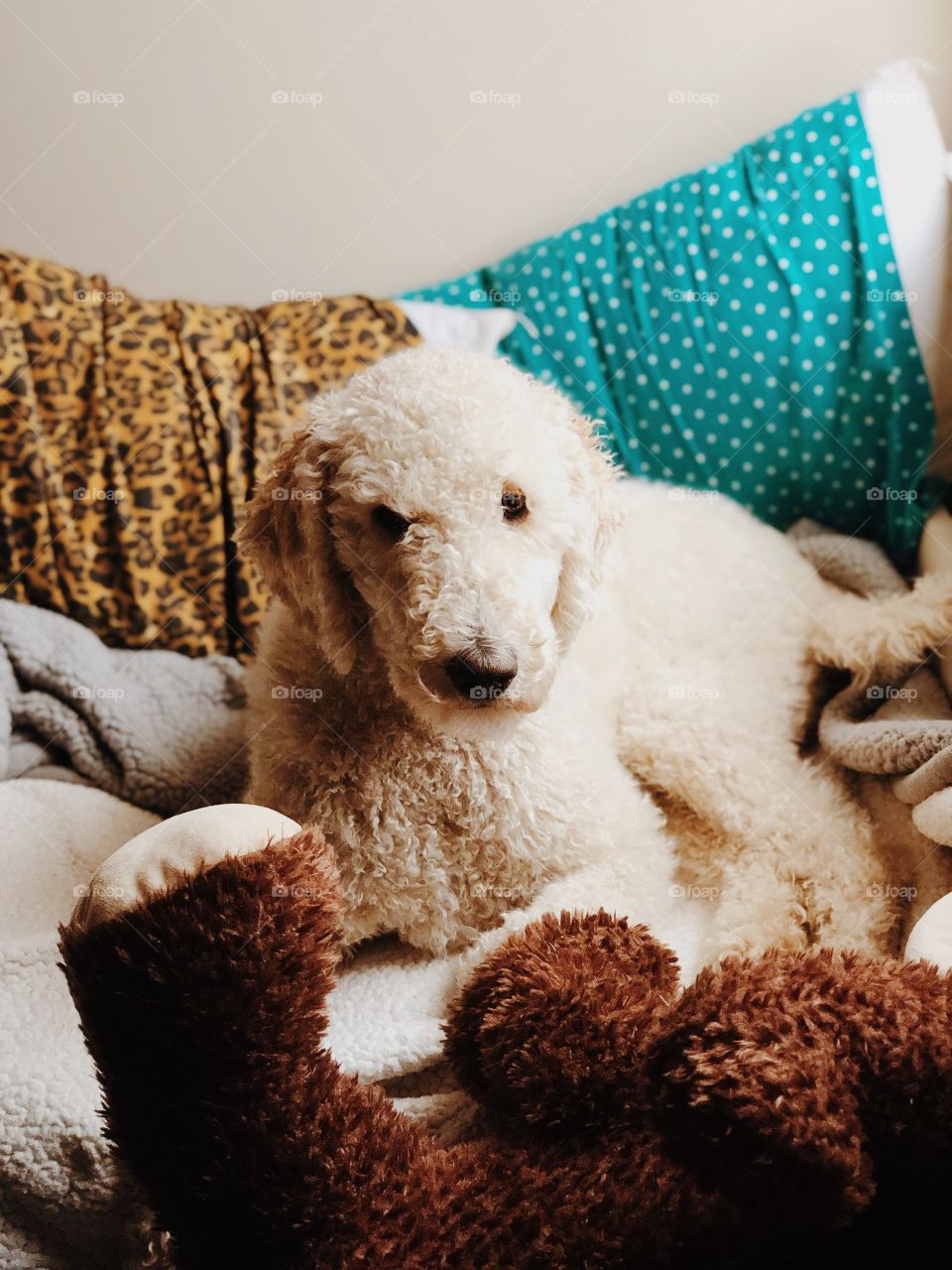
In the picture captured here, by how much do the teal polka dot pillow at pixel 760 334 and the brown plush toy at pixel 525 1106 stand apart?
55.9 inches

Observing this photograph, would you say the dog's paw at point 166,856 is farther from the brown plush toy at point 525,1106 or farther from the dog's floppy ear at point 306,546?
the dog's floppy ear at point 306,546

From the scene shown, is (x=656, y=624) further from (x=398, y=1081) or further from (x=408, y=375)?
(x=398, y=1081)

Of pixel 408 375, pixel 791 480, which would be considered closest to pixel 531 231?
pixel 791 480

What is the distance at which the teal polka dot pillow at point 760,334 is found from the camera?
82.3 inches

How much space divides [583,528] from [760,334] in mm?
970

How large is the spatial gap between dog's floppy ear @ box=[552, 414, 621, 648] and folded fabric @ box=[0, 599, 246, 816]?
81cm

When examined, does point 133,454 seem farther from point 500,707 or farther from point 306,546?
point 500,707

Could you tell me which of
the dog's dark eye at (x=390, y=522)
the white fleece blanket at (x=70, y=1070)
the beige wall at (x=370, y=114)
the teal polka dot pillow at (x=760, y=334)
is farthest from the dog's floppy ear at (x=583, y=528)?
the beige wall at (x=370, y=114)

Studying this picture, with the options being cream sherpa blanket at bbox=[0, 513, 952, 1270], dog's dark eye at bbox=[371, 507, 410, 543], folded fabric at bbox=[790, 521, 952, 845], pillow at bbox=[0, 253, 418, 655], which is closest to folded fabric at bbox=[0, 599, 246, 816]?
cream sherpa blanket at bbox=[0, 513, 952, 1270]

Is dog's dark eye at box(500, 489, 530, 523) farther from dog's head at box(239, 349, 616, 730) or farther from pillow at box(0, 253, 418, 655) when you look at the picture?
pillow at box(0, 253, 418, 655)

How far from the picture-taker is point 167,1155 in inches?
38.2

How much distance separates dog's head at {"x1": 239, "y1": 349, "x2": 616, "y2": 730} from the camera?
1218mm

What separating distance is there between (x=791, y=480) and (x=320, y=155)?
137 centimetres

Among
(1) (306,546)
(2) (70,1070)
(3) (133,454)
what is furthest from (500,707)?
(3) (133,454)
